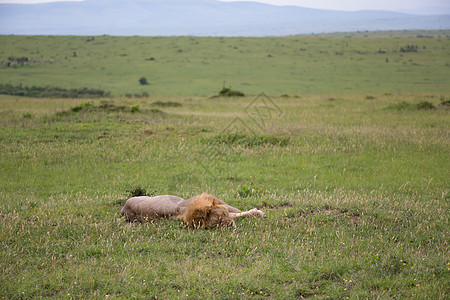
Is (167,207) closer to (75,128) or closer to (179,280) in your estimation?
(179,280)

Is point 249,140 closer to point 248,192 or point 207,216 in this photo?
point 248,192

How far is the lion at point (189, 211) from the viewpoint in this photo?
6.39 meters

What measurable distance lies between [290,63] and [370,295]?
52.9 metres

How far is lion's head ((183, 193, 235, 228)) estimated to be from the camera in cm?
637

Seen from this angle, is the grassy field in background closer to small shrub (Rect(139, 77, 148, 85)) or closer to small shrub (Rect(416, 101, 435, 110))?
small shrub (Rect(139, 77, 148, 85))

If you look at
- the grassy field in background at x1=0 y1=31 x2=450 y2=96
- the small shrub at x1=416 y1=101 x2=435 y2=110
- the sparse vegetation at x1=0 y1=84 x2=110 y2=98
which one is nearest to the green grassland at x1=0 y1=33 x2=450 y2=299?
the small shrub at x1=416 y1=101 x2=435 y2=110

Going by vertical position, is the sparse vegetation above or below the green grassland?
above

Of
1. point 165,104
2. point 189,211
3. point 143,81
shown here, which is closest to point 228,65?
point 143,81

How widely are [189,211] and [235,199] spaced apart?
170 cm

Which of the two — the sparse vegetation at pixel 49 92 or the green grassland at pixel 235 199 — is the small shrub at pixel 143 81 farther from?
the green grassland at pixel 235 199

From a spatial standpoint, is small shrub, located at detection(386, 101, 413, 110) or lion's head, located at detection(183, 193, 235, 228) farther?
small shrub, located at detection(386, 101, 413, 110)

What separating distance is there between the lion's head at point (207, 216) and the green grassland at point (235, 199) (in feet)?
0.61

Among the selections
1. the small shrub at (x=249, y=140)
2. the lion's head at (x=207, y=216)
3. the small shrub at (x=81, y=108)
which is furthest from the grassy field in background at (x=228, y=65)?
the lion's head at (x=207, y=216)

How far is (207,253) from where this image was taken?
559 centimetres
